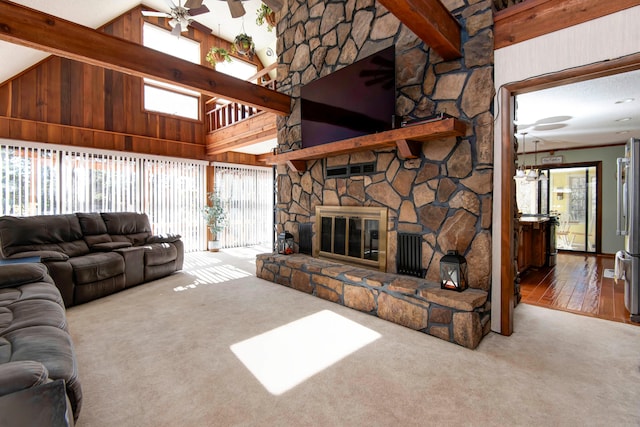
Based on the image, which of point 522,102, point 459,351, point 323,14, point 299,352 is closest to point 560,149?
point 522,102

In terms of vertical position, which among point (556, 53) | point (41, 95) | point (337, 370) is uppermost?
point (41, 95)

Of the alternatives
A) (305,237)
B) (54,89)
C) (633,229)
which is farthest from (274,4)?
(54,89)

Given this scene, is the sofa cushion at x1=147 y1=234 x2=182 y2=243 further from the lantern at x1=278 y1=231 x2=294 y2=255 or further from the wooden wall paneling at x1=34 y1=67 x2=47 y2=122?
the wooden wall paneling at x1=34 y1=67 x2=47 y2=122

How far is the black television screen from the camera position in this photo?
3.09 metres

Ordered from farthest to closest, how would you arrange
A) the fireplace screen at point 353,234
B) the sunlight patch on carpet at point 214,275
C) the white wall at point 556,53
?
the sunlight patch on carpet at point 214,275 < the fireplace screen at point 353,234 < the white wall at point 556,53

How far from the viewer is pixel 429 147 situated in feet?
9.59

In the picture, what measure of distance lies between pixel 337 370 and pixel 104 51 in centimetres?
319

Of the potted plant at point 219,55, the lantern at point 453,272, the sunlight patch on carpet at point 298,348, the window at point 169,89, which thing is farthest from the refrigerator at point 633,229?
the window at point 169,89

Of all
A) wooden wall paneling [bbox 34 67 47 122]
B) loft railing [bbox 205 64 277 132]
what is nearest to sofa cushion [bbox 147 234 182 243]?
loft railing [bbox 205 64 277 132]

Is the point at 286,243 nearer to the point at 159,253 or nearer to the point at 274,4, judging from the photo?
the point at 159,253

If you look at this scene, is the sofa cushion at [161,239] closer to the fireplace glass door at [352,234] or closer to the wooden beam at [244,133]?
the wooden beam at [244,133]

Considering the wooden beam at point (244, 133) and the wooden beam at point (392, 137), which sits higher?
the wooden beam at point (244, 133)

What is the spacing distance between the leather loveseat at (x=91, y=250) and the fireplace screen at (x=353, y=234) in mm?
2379

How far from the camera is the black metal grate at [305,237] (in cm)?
425
